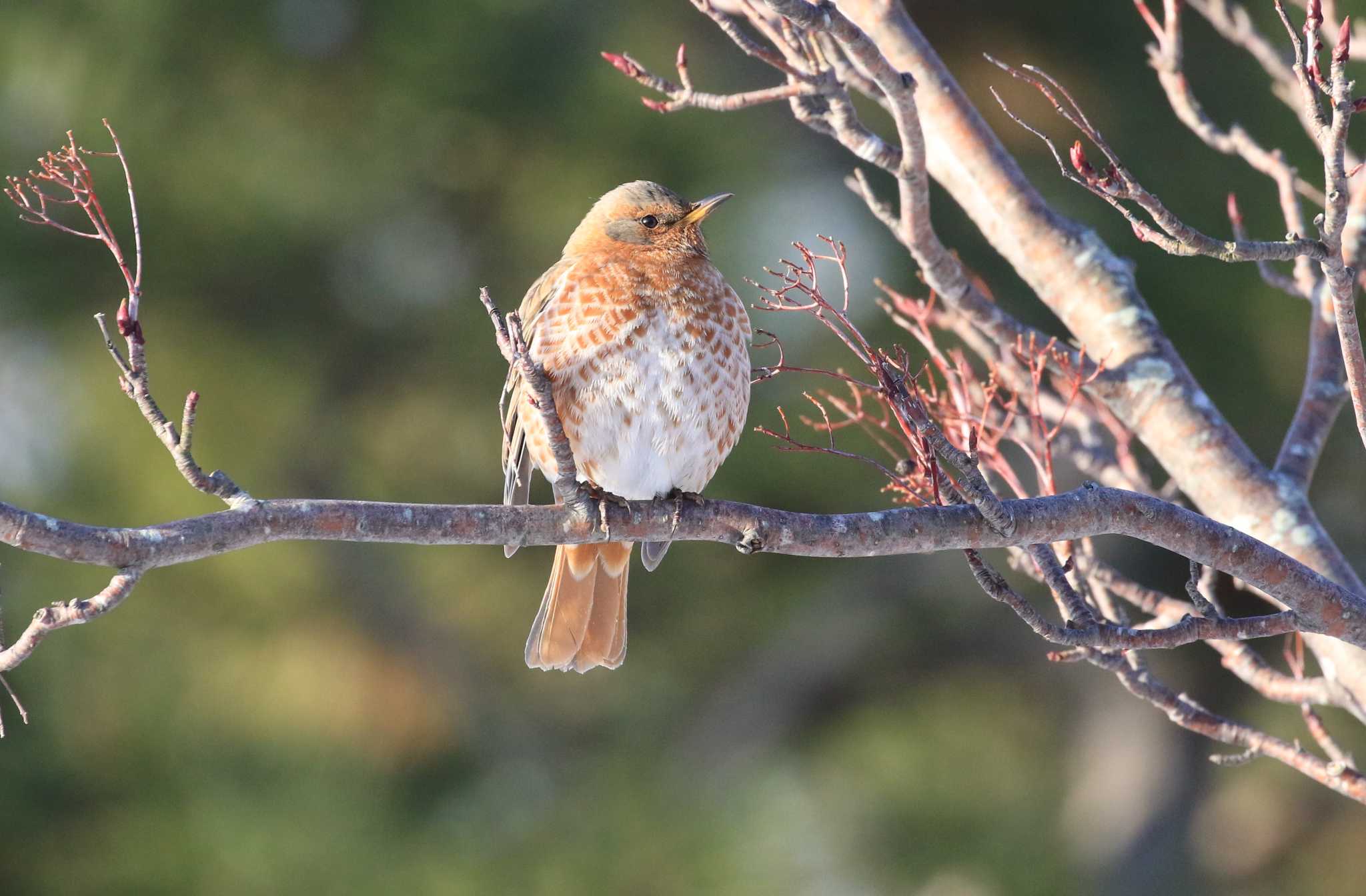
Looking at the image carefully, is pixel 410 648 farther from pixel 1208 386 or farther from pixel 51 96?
pixel 1208 386

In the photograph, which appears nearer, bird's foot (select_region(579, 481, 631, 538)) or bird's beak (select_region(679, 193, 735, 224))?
bird's foot (select_region(579, 481, 631, 538))

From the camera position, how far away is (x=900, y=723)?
710 cm

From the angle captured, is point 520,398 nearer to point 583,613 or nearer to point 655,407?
point 655,407

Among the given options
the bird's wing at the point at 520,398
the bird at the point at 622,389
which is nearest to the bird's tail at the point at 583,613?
the bird at the point at 622,389

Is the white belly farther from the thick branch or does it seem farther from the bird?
the thick branch

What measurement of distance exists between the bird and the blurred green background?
216cm

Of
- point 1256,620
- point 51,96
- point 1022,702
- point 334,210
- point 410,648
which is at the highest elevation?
point 51,96

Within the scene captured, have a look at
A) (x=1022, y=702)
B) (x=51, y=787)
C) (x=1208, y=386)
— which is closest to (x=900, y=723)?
(x=1022, y=702)

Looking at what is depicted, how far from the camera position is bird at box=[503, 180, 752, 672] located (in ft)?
10.6

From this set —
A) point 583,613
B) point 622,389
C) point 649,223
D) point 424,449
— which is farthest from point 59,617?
point 424,449

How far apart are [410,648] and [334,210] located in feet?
6.48

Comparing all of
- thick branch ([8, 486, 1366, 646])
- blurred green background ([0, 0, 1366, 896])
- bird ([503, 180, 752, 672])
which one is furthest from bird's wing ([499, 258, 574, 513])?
blurred green background ([0, 0, 1366, 896])

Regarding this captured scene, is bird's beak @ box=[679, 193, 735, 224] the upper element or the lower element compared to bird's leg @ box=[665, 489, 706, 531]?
upper

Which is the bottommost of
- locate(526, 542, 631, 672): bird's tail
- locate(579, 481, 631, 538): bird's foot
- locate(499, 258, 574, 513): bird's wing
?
locate(579, 481, 631, 538): bird's foot
